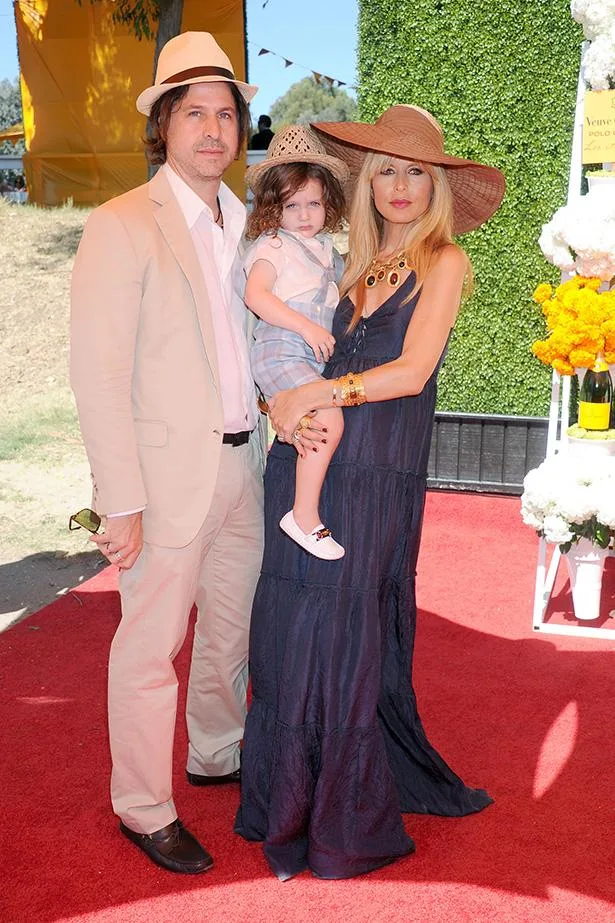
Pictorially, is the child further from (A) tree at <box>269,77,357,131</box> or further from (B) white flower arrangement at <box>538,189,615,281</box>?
(A) tree at <box>269,77,357,131</box>

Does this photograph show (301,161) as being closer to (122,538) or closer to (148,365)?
(148,365)

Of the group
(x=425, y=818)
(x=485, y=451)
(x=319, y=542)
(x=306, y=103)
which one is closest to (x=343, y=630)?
(x=319, y=542)

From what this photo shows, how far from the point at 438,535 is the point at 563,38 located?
2.93 metres

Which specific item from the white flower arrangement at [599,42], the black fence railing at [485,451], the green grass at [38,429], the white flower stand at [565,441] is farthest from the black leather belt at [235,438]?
the green grass at [38,429]

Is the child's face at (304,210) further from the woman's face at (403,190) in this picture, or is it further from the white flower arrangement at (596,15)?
the white flower arrangement at (596,15)

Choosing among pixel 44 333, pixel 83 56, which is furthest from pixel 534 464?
pixel 83 56

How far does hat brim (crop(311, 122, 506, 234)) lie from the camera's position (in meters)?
2.65

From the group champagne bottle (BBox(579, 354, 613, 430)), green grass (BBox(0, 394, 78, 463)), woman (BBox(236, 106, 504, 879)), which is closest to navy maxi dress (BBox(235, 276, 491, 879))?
woman (BBox(236, 106, 504, 879))

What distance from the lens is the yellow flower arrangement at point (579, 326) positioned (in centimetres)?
412

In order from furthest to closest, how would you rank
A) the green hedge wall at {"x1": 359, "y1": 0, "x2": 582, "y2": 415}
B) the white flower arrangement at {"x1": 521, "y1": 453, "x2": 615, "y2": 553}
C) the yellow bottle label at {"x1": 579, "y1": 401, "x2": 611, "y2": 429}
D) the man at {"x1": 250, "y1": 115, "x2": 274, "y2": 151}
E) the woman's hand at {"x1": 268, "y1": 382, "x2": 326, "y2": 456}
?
the man at {"x1": 250, "y1": 115, "x2": 274, "y2": 151}
the green hedge wall at {"x1": 359, "y1": 0, "x2": 582, "y2": 415}
the yellow bottle label at {"x1": 579, "y1": 401, "x2": 611, "y2": 429}
the white flower arrangement at {"x1": 521, "y1": 453, "x2": 615, "y2": 553}
the woman's hand at {"x1": 268, "y1": 382, "x2": 326, "y2": 456}

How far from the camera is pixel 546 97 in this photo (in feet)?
19.3

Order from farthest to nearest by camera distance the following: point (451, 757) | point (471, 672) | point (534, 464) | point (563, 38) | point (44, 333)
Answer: point (44, 333) < point (534, 464) < point (563, 38) < point (471, 672) < point (451, 757)

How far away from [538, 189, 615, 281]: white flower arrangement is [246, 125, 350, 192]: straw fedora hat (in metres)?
1.64

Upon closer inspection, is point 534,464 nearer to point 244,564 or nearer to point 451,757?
point 451,757
